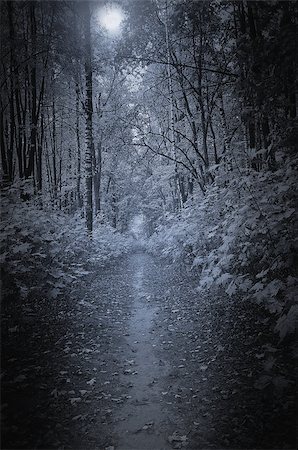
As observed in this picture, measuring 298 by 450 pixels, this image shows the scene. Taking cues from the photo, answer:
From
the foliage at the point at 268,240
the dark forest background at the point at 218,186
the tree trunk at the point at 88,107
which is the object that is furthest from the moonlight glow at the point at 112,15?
the foliage at the point at 268,240

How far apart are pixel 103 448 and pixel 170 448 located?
0.78m

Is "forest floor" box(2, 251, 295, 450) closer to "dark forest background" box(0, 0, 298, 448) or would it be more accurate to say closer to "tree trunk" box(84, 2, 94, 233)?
"dark forest background" box(0, 0, 298, 448)

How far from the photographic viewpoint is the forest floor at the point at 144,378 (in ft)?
11.8

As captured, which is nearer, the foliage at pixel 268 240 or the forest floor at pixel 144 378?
the forest floor at pixel 144 378

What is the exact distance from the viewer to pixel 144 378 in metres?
5.12

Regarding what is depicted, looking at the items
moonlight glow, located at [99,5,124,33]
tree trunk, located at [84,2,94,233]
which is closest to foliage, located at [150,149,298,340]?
tree trunk, located at [84,2,94,233]

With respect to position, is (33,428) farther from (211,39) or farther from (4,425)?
(211,39)

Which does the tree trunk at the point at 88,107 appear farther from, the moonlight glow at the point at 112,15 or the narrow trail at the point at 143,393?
the narrow trail at the point at 143,393

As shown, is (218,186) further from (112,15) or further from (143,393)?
(112,15)

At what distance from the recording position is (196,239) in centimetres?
1053

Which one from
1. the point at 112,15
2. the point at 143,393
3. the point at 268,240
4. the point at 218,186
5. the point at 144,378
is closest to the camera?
the point at 143,393

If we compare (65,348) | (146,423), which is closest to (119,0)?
(65,348)

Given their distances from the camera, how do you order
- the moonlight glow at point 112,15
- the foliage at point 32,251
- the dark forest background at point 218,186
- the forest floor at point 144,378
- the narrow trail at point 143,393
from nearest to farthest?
1. the forest floor at point 144,378
2. the narrow trail at point 143,393
3. the dark forest background at point 218,186
4. the foliage at point 32,251
5. the moonlight glow at point 112,15

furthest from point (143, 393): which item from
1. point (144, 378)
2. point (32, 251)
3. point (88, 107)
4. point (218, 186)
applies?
point (88, 107)
